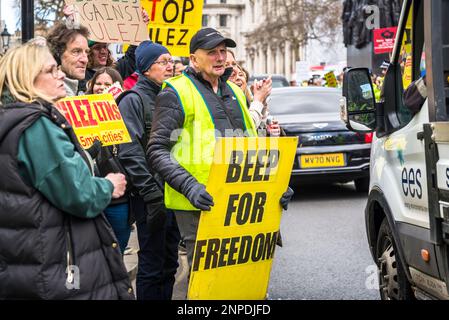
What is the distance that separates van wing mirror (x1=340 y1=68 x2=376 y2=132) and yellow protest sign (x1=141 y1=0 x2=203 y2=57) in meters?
3.43

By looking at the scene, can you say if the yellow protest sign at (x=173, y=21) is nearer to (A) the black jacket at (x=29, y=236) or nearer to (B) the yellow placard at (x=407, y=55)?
(B) the yellow placard at (x=407, y=55)

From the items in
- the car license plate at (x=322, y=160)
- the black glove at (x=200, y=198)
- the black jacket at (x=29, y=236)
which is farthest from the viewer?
the car license plate at (x=322, y=160)

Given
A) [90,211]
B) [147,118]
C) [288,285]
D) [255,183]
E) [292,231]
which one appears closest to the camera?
[90,211]

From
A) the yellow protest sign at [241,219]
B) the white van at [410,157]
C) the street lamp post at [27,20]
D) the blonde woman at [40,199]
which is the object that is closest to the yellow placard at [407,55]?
the white van at [410,157]

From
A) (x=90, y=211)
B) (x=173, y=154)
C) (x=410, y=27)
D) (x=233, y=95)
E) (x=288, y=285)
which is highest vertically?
(x=410, y=27)

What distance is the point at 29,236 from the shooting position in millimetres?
2975

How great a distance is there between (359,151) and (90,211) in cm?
885

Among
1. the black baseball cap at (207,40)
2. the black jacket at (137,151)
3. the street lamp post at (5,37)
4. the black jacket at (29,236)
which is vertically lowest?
the black jacket at (29,236)

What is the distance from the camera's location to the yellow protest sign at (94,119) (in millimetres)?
4309

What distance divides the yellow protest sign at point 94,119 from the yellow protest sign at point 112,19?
7.23 ft
